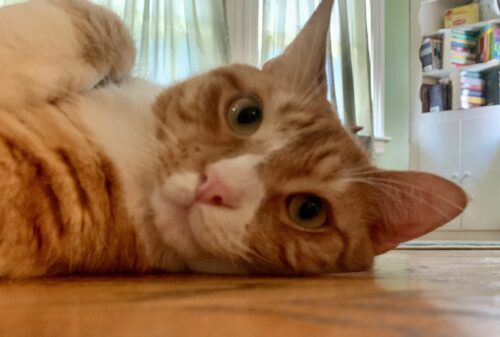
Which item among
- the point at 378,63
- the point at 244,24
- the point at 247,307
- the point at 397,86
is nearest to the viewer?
the point at 247,307

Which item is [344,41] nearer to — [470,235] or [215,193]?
[470,235]

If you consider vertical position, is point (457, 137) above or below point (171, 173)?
below

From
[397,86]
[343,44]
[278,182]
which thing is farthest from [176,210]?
[397,86]

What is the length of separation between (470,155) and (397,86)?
94 cm

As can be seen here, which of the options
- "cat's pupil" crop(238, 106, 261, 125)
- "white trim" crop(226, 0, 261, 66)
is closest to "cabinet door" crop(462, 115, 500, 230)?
"white trim" crop(226, 0, 261, 66)

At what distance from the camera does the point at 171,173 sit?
0.97 meters

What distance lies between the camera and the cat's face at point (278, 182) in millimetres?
941

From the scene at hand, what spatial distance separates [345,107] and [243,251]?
164 inches

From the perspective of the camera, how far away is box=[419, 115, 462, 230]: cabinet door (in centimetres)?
517

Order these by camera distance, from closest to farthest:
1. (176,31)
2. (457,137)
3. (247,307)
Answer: (247,307)
(176,31)
(457,137)

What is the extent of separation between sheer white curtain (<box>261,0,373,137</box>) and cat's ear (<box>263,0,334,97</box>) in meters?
3.37

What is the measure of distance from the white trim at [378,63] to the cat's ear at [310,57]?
165 inches

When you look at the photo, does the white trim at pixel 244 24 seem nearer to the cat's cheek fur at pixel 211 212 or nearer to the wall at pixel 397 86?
the wall at pixel 397 86

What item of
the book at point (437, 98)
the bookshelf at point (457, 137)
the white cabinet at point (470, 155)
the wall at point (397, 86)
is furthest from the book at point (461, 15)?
the white cabinet at point (470, 155)
